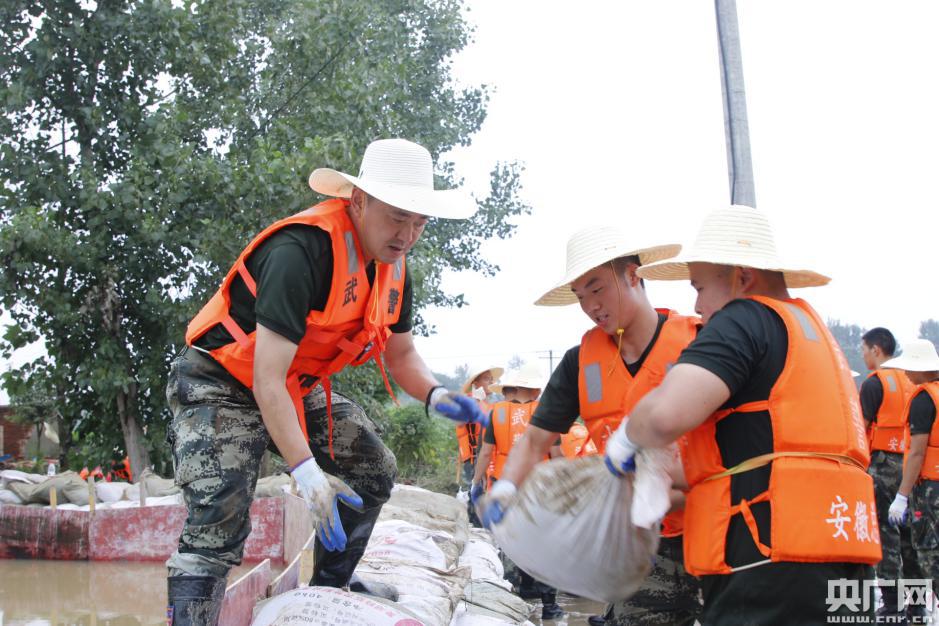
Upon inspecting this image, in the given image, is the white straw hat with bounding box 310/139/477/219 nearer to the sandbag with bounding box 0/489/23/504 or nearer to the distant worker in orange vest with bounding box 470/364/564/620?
the distant worker in orange vest with bounding box 470/364/564/620

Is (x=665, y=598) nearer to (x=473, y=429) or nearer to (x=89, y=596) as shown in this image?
(x=89, y=596)

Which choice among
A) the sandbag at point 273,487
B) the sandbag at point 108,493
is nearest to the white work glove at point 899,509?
the sandbag at point 273,487

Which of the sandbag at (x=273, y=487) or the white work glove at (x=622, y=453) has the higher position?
the white work glove at (x=622, y=453)

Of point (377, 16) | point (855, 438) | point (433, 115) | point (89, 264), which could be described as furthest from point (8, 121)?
point (855, 438)

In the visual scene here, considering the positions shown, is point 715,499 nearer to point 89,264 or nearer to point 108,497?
point 108,497

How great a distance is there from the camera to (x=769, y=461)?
6.81 ft

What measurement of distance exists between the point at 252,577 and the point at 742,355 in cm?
239

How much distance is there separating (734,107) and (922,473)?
8.84 feet

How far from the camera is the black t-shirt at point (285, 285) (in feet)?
9.37

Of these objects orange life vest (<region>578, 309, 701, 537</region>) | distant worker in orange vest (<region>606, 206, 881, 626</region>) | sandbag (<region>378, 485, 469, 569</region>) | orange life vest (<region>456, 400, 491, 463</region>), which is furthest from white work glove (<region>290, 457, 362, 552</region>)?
orange life vest (<region>456, 400, 491, 463</region>)

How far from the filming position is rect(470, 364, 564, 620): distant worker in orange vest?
265 inches

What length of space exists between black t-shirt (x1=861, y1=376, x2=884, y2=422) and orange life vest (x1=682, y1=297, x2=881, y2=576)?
187 inches

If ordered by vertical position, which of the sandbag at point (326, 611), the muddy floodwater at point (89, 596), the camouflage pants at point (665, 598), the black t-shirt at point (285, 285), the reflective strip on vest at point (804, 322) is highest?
the black t-shirt at point (285, 285)

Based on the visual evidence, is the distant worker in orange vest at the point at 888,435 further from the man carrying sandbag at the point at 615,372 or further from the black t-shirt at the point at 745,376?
the black t-shirt at the point at 745,376
